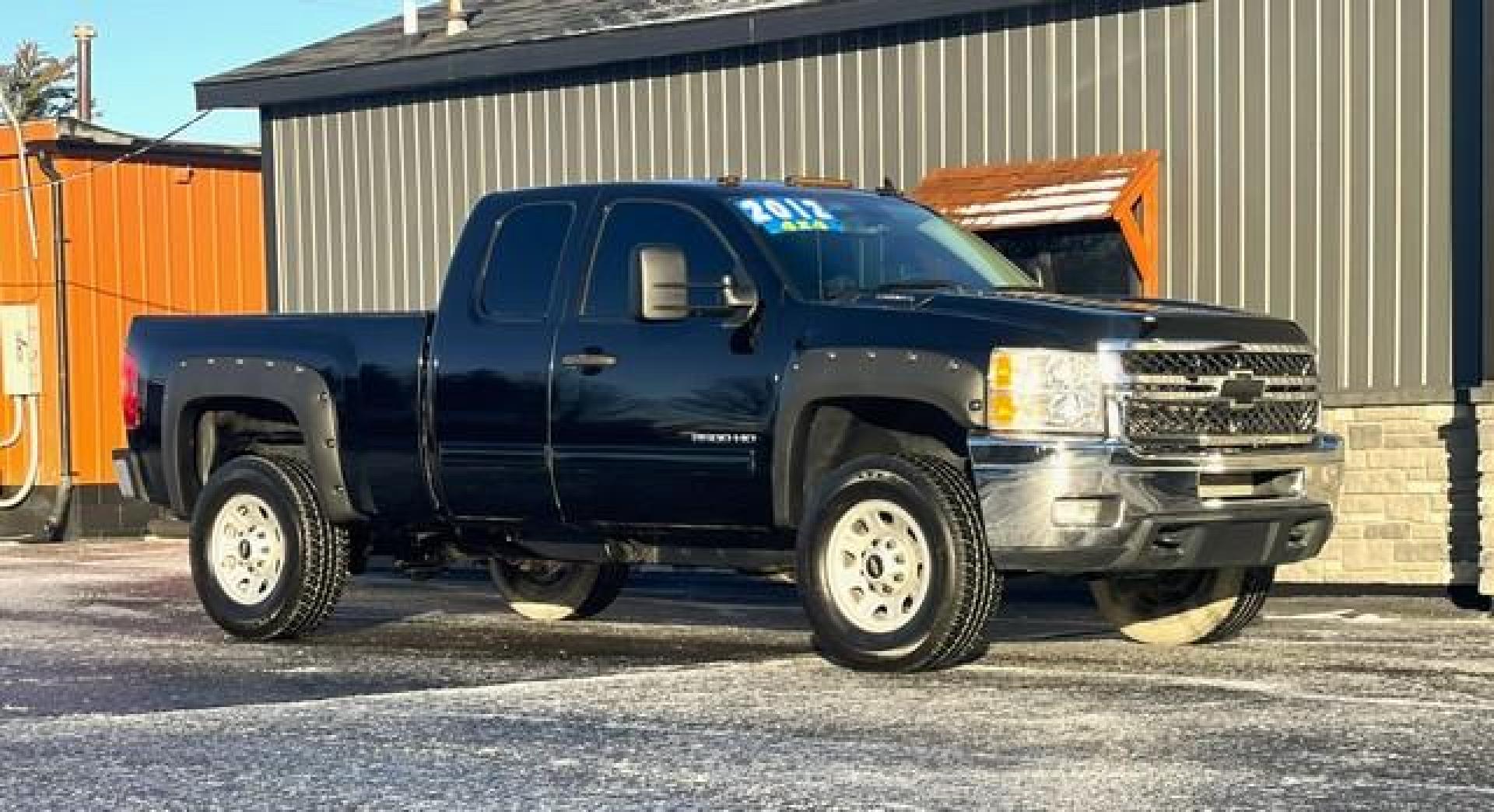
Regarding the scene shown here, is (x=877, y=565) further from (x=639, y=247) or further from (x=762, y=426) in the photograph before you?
(x=639, y=247)

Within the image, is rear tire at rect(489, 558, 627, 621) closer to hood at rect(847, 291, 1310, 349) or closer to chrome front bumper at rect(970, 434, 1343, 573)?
hood at rect(847, 291, 1310, 349)

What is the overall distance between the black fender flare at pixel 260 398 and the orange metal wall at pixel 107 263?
1165 cm

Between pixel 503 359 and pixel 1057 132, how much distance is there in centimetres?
649

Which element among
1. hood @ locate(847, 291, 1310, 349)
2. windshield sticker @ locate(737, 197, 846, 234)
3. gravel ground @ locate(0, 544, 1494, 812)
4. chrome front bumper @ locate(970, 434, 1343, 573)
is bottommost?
gravel ground @ locate(0, 544, 1494, 812)

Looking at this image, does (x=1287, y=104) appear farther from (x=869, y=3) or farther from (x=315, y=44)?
(x=315, y=44)

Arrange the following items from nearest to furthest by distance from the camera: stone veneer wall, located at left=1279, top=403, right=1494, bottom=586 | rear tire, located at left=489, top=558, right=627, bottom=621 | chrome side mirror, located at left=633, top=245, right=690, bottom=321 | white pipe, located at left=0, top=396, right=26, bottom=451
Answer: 1. chrome side mirror, located at left=633, top=245, right=690, bottom=321
2. rear tire, located at left=489, top=558, right=627, bottom=621
3. stone veneer wall, located at left=1279, top=403, right=1494, bottom=586
4. white pipe, located at left=0, top=396, right=26, bottom=451

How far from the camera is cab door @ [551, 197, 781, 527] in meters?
9.46

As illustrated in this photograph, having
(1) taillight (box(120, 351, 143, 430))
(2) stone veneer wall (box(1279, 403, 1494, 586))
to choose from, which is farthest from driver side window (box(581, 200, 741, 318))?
(2) stone veneer wall (box(1279, 403, 1494, 586))

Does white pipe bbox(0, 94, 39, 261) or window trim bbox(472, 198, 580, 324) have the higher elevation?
white pipe bbox(0, 94, 39, 261)

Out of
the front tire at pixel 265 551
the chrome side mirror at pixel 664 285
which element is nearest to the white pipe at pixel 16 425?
the front tire at pixel 265 551

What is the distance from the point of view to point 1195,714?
765cm

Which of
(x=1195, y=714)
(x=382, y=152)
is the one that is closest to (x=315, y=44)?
(x=382, y=152)

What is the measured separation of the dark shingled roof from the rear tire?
219 inches

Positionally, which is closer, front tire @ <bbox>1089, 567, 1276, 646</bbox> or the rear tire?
front tire @ <bbox>1089, 567, 1276, 646</bbox>
